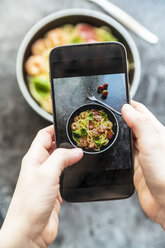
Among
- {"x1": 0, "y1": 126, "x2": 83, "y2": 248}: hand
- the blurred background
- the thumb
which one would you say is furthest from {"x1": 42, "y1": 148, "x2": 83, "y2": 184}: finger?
the blurred background

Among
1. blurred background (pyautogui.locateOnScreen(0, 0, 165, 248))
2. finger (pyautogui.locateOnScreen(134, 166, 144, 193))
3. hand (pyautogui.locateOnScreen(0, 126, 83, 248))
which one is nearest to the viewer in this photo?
hand (pyautogui.locateOnScreen(0, 126, 83, 248))

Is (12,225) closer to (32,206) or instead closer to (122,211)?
(32,206)

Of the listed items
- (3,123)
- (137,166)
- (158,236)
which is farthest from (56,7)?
(158,236)

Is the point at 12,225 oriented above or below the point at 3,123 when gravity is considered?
below

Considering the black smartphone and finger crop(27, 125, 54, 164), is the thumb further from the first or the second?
finger crop(27, 125, 54, 164)

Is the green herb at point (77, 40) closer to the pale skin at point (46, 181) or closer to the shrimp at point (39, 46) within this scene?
the shrimp at point (39, 46)

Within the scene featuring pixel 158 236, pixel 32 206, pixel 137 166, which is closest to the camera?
pixel 32 206
